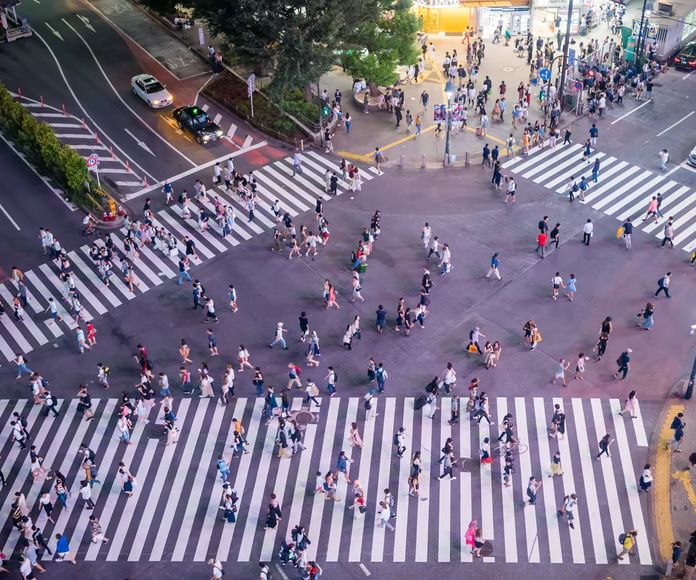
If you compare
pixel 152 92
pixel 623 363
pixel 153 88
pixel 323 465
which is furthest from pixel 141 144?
pixel 623 363

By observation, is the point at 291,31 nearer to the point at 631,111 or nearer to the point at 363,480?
the point at 631,111

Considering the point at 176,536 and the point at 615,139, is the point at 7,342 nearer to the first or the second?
the point at 176,536

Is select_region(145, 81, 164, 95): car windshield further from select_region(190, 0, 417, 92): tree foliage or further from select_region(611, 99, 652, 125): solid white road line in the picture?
select_region(611, 99, 652, 125): solid white road line

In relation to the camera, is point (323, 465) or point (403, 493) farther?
point (323, 465)

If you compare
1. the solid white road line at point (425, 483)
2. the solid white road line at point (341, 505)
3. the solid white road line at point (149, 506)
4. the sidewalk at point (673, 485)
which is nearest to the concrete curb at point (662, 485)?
the sidewalk at point (673, 485)

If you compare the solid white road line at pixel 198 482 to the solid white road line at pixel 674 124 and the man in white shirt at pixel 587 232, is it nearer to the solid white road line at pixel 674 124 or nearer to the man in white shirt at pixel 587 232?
the man in white shirt at pixel 587 232
